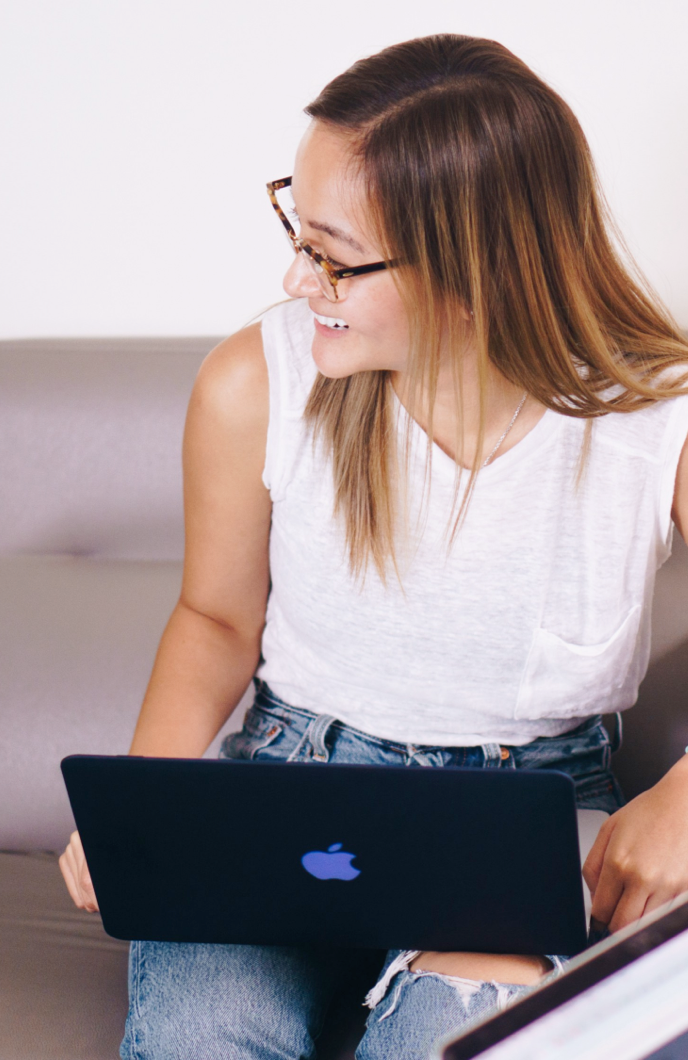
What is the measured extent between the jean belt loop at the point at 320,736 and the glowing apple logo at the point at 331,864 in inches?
11.3

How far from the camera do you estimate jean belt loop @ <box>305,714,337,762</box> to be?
1025 mm

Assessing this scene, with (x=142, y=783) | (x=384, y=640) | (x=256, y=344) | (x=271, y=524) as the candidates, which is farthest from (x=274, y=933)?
(x=256, y=344)

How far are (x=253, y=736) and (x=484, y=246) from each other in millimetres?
597

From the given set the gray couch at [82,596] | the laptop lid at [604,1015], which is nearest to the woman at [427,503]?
the gray couch at [82,596]

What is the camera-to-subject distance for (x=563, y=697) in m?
1.00

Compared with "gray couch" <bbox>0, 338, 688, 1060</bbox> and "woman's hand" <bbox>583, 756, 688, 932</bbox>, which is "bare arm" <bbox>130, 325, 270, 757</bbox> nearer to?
"gray couch" <bbox>0, 338, 688, 1060</bbox>

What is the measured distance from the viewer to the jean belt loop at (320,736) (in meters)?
1.03

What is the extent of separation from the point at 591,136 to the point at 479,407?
615 mm

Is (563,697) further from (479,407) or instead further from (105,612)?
(105,612)

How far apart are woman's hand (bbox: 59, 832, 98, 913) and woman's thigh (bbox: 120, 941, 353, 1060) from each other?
7 centimetres

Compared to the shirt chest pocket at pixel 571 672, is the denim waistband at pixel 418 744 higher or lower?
lower

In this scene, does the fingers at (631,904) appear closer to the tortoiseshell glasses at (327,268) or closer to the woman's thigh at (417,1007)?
the woman's thigh at (417,1007)

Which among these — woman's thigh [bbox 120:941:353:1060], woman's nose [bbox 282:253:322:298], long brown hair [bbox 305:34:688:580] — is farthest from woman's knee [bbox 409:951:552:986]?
woman's nose [bbox 282:253:322:298]

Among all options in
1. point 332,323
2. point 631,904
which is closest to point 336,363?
point 332,323
